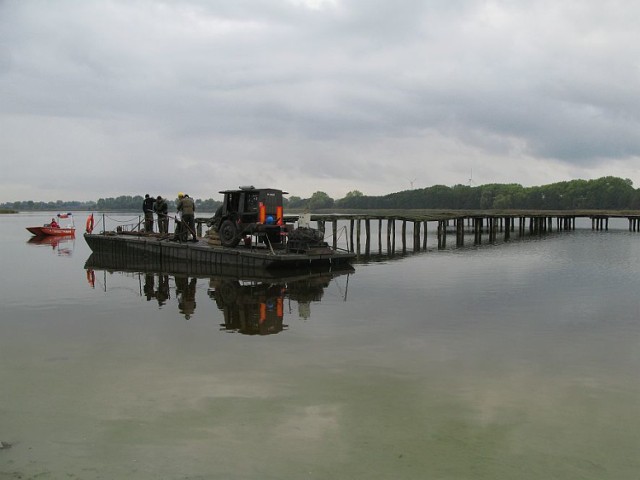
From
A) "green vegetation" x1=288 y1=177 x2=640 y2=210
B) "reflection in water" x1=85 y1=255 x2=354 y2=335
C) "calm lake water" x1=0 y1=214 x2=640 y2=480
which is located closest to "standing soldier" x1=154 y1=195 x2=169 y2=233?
"reflection in water" x1=85 y1=255 x2=354 y2=335

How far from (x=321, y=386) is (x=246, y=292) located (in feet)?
34.2

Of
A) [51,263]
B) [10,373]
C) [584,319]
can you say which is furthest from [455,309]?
[51,263]

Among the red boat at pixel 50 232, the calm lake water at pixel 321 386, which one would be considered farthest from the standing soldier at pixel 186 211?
the red boat at pixel 50 232

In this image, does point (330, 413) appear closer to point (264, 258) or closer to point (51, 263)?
point (264, 258)

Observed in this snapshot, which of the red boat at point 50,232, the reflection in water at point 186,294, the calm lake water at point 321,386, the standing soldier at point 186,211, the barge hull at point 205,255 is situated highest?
the standing soldier at point 186,211

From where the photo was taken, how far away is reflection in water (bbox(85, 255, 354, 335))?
1404 cm

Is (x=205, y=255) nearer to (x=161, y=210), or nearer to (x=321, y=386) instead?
(x=161, y=210)

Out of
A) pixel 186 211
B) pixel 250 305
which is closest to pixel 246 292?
pixel 250 305

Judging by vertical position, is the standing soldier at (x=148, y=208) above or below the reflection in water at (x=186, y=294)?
above

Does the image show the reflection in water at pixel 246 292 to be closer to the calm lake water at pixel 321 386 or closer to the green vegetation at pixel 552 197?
the calm lake water at pixel 321 386

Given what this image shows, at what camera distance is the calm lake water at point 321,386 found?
605 cm

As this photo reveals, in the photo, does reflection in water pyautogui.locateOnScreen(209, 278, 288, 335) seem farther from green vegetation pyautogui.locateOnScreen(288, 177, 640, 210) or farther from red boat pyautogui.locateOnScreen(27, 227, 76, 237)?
green vegetation pyautogui.locateOnScreen(288, 177, 640, 210)

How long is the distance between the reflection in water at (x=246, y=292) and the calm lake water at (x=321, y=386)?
0.17 meters

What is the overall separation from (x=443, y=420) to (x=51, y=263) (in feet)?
91.4
